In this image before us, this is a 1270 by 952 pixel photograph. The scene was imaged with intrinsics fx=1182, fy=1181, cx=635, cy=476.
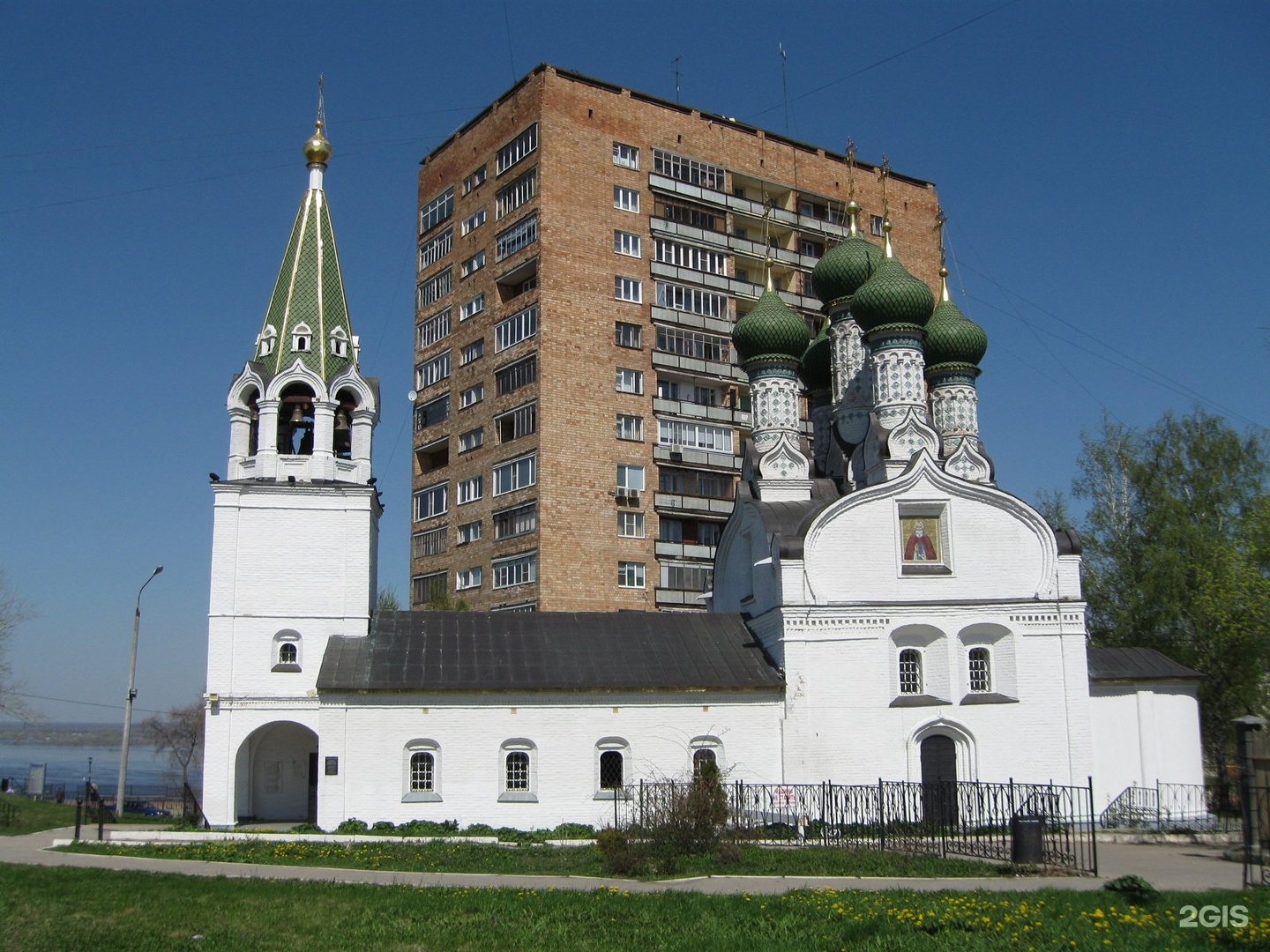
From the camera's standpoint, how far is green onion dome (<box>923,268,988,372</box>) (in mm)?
27328

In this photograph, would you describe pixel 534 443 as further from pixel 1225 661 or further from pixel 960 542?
pixel 1225 661

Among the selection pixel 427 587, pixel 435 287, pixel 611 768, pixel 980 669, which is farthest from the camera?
pixel 435 287

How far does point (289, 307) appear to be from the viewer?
22.9m

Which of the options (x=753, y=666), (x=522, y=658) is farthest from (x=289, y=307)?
(x=753, y=666)

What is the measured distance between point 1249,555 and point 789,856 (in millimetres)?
13622

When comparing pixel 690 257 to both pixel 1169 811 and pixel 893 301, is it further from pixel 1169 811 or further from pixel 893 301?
pixel 1169 811

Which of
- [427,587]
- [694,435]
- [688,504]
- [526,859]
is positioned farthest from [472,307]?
[526,859]

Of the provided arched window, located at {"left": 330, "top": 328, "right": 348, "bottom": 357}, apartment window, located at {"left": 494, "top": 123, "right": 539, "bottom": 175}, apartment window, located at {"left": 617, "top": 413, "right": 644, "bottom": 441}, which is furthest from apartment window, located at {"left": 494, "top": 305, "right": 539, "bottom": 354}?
arched window, located at {"left": 330, "top": 328, "right": 348, "bottom": 357}

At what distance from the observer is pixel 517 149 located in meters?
38.9

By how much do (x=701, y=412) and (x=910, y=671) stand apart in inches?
706

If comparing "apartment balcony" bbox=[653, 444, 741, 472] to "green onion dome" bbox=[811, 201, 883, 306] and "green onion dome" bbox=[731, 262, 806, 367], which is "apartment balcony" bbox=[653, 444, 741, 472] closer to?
"green onion dome" bbox=[811, 201, 883, 306]

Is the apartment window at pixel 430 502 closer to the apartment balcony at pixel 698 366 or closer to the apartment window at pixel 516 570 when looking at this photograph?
the apartment window at pixel 516 570

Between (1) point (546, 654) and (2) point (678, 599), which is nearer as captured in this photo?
(1) point (546, 654)

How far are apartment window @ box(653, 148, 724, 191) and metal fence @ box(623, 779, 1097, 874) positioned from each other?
82.2 feet
